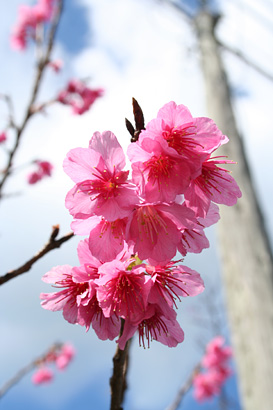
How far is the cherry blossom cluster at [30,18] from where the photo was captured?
3.45 meters

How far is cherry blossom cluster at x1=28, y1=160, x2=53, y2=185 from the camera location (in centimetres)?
297

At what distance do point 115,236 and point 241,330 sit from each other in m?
1.74

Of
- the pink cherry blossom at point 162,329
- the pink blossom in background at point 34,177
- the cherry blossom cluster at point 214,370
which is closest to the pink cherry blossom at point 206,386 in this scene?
the cherry blossom cluster at point 214,370

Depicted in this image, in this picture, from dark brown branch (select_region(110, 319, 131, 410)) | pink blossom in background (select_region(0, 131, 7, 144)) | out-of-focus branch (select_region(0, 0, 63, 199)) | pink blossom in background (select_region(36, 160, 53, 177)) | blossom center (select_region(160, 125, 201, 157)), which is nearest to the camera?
dark brown branch (select_region(110, 319, 131, 410))

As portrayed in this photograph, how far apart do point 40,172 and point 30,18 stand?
5.67ft

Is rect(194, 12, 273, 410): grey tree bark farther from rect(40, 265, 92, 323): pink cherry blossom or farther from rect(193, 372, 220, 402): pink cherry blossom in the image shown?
rect(193, 372, 220, 402): pink cherry blossom

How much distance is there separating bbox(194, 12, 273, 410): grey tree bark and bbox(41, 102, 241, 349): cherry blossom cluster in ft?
4.89

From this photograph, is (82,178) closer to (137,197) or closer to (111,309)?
(137,197)

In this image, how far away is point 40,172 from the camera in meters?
3.02

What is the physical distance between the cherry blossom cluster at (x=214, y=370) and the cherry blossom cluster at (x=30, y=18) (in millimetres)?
4494

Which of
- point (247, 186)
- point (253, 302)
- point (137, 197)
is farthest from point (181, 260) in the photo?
point (247, 186)

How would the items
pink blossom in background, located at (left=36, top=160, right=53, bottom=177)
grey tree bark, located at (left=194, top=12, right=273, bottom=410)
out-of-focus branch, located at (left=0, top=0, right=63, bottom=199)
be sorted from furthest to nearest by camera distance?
pink blossom in background, located at (left=36, top=160, right=53, bottom=177)
out-of-focus branch, located at (left=0, top=0, right=63, bottom=199)
grey tree bark, located at (left=194, top=12, right=273, bottom=410)

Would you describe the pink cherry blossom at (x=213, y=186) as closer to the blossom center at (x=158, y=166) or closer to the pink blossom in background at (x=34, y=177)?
the blossom center at (x=158, y=166)

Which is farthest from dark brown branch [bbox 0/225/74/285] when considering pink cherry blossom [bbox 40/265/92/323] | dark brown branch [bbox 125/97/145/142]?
dark brown branch [bbox 125/97/145/142]
